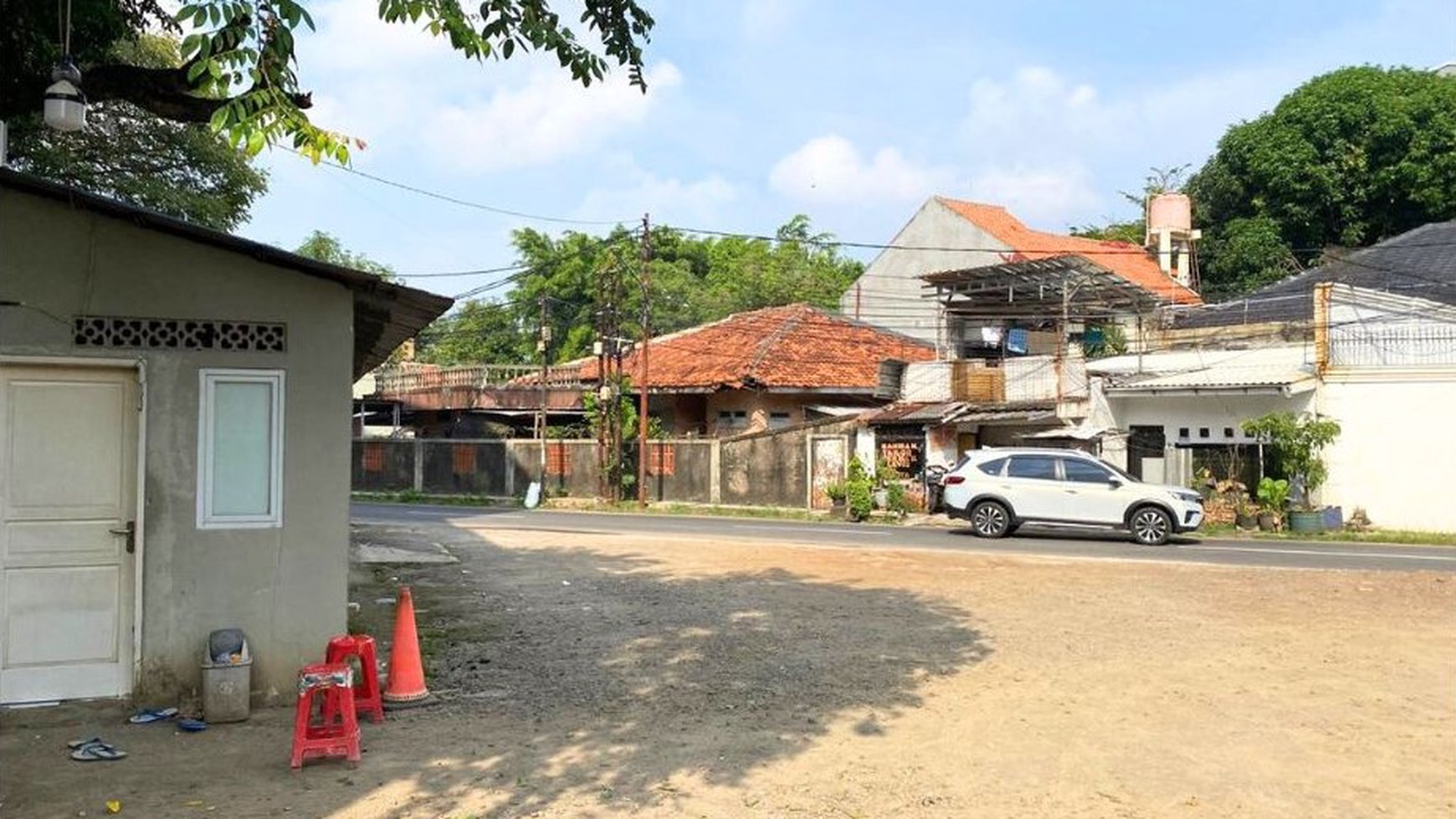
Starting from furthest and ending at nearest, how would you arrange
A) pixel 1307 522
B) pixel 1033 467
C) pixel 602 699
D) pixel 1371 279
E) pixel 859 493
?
pixel 1371 279, pixel 859 493, pixel 1307 522, pixel 1033 467, pixel 602 699

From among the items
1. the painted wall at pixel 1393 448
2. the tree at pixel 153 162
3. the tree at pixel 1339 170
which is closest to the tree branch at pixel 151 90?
the tree at pixel 153 162

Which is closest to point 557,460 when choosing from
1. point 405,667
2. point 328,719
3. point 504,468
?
point 504,468

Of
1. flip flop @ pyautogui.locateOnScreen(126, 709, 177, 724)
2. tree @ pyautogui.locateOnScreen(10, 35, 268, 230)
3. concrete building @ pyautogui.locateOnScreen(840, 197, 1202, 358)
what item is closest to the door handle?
flip flop @ pyautogui.locateOnScreen(126, 709, 177, 724)

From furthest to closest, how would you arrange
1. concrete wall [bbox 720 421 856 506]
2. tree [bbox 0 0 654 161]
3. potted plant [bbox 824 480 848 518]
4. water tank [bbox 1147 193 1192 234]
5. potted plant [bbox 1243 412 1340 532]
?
water tank [bbox 1147 193 1192 234] → concrete wall [bbox 720 421 856 506] → potted plant [bbox 824 480 848 518] → potted plant [bbox 1243 412 1340 532] → tree [bbox 0 0 654 161]

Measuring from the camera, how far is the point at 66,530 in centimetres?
640

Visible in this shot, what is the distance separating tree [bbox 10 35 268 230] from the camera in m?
14.8

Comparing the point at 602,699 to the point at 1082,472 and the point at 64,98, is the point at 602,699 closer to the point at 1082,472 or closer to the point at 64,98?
the point at 64,98

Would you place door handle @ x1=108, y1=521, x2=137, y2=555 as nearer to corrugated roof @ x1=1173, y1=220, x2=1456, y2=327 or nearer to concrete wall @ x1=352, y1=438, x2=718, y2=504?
concrete wall @ x1=352, y1=438, x2=718, y2=504

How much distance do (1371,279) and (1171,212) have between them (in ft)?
38.8

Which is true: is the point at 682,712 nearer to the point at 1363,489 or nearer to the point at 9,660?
the point at 9,660

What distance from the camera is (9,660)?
625cm

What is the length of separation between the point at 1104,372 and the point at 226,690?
2506 centimetres

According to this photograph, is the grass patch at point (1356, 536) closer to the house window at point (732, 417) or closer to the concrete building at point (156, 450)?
the house window at point (732, 417)

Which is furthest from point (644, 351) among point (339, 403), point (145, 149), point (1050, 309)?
point (339, 403)
